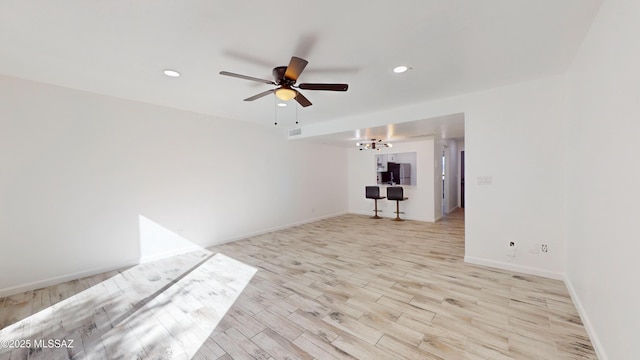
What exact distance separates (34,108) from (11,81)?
0.34 m

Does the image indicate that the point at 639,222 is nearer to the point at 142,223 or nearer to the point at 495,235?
the point at 495,235

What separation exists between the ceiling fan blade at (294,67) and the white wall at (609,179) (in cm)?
202

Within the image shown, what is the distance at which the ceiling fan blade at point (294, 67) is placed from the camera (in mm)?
2000

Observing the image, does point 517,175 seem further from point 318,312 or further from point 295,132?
point 295,132

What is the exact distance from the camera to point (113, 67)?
2.57 meters

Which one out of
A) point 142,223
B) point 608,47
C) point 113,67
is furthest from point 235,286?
Answer: point 608,47

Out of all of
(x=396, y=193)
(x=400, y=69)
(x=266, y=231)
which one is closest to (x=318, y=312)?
(x=400, y=69)

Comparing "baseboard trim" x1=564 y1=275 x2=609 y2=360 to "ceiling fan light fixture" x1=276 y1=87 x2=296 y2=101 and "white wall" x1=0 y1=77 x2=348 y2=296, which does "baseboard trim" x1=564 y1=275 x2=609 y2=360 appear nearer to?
"ceiling fan light fixture" x1=276 y1=87 x2=296 y2=101

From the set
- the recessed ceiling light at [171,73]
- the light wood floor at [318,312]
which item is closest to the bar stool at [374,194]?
the light wood floor at [318,312]

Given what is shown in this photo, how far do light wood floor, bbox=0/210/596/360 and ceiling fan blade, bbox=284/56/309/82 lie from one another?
239 centimetres

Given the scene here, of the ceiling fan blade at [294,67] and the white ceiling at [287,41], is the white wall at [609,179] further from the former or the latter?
the ceiling fan blade at [294,67]

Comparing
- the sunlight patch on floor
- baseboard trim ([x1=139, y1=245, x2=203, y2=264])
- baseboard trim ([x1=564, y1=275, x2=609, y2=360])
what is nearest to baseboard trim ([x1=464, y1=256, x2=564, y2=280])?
baseboard trim ([x1=564, y1=275, x2=609, y2=360])

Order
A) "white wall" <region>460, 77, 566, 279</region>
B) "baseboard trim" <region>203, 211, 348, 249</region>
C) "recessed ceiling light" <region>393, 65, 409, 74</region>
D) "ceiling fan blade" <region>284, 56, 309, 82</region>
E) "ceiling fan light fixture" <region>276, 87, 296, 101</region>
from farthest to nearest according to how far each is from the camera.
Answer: "baseboard trim" <region>203, 211, 348, 249</region>
"white wall" <region>460, 77, 566, 279</region>
"recessed ceiling light" <region>393, 65, 409, 74</region>
"ceiling fan light fixture" <region>276, 87, 296, 101</region>
"ceiling fan blade" <region>284, 56, 309, 82</region>

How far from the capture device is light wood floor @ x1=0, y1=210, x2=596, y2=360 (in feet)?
5.97
